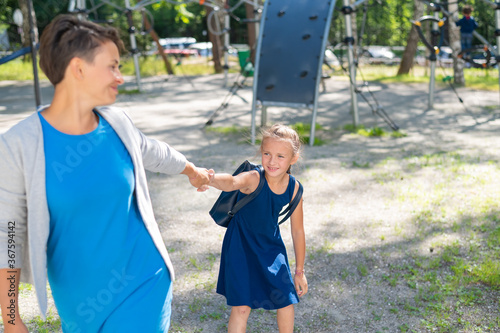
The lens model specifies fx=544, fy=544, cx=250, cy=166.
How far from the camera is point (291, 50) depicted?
8531 millimetres

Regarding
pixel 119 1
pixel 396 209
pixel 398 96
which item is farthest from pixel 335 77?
pixel 119 1

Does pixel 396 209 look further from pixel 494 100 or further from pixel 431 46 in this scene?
pixel 494 100

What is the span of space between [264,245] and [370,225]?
2680mm

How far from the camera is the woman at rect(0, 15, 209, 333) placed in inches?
69.6

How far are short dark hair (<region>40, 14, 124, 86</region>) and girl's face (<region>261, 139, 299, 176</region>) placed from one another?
113cm

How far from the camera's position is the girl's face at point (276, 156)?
8.99 feet

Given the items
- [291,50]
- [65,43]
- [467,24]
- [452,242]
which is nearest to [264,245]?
[65,43]

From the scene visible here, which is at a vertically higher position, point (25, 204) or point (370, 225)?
point (25, 204)

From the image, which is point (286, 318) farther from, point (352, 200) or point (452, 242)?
point (352, 200)

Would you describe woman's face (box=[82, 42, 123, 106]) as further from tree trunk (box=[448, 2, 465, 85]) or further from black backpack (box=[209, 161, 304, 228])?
tree trunk (box=[448, 2, 465, 85])

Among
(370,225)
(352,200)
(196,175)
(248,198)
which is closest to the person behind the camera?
(196,175)

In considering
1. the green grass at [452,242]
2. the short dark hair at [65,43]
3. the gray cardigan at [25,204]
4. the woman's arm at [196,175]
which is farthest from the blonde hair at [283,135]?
the green grass at [452,242]

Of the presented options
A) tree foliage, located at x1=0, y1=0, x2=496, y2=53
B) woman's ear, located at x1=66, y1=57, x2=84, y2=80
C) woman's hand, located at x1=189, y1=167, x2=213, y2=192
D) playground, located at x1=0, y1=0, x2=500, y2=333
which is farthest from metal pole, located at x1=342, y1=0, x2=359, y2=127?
tree foliage, located at x1=0, y1=0, x2=496, y2=53

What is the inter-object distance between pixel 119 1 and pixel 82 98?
41.7 m
